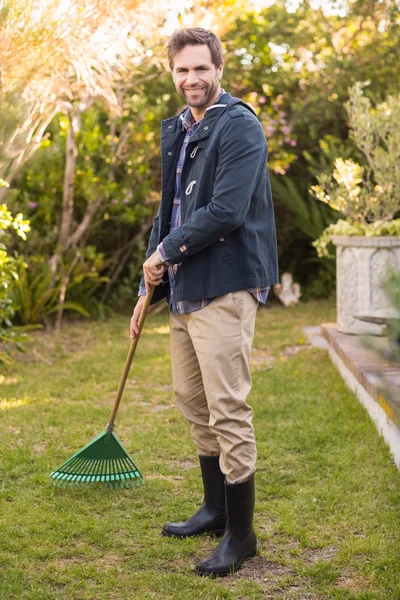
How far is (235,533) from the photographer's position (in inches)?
108

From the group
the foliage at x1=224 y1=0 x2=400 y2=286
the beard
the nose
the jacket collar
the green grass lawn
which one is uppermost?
the foliage at x1=224 y1=0 x2=400 y2=286

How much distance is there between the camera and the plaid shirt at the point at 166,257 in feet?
8.80

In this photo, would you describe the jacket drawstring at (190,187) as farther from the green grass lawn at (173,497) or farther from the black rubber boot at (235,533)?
the green grass lawn at (173,497)

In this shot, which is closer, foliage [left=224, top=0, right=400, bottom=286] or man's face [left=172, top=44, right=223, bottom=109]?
man's face [left=172, top=44, right=223, bottom=109]

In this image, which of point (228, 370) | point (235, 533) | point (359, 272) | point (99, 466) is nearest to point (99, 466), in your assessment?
point (99, 466)

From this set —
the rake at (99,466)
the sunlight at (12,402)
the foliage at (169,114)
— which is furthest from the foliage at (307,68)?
the rake at (99,466)

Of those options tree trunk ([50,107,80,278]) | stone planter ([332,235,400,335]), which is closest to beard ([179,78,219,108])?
stone planter ([332,235,400,335])

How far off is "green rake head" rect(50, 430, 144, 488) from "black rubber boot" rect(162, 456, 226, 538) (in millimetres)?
470

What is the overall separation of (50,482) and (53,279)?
11.8ft

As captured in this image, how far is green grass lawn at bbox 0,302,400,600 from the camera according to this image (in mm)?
2607

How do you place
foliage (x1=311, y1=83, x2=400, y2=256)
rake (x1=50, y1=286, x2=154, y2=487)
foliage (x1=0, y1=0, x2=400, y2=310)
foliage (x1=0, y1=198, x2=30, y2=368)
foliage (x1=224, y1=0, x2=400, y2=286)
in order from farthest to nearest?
foliage (x1=224, y1=0, x2=400, y2=286)
foliage (x1=0, y1=0, x2=400, y2=310)
foliage (x1=311, y1=83, x2=400, y2=256)
foliage (x1=0, y1=198, x2=30, y2=368)
rake (x1=50, y1=286, x2=154, y2=487)

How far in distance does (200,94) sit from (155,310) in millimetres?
5321

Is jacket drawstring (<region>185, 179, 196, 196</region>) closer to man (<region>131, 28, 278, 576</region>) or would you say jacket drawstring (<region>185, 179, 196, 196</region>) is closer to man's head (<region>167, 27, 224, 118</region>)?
man (<region>131, 28, 278, 576</region>)

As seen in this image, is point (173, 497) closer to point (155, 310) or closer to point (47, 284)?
point (47, 284)
